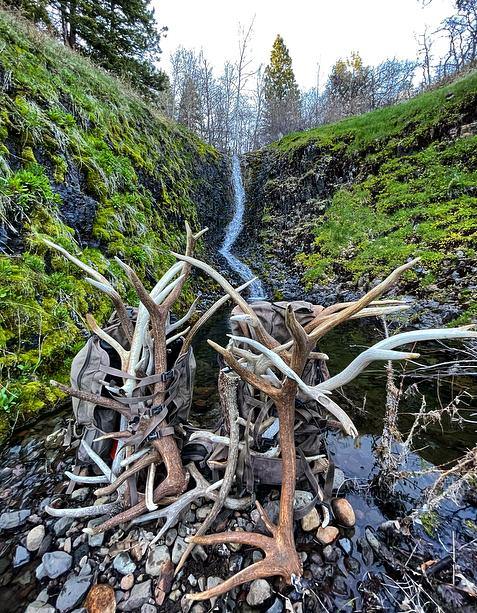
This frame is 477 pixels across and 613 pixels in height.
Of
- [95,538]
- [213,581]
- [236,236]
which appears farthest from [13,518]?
[236,236]

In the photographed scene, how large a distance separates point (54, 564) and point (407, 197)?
13299mm

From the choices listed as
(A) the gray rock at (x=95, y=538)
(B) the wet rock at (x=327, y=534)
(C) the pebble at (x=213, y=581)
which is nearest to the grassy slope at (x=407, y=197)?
(B) the wet rock at (x=327, y=534)

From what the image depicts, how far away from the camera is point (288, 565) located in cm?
164

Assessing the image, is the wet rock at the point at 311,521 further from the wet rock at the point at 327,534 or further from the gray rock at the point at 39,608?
the gray rock at the point at 39,608

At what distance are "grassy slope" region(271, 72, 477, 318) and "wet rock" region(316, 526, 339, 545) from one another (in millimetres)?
6524

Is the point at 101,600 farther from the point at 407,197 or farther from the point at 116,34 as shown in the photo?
the point at 116,34

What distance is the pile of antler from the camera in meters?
1.59

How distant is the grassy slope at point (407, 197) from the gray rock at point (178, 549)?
24.1 ft

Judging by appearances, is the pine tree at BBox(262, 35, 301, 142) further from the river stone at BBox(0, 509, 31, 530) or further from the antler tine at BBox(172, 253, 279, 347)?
the river stone at BBox(0, 509, 31, 530)

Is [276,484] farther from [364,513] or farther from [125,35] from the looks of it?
[125,35]

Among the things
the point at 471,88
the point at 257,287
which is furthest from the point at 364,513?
the point at 471,88

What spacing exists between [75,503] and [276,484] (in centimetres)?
159

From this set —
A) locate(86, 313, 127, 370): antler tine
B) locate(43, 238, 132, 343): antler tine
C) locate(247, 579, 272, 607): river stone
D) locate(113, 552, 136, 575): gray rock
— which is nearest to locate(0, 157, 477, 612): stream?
locate(247, 579, 272, 607): river stone

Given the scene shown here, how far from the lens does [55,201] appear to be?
486cm
